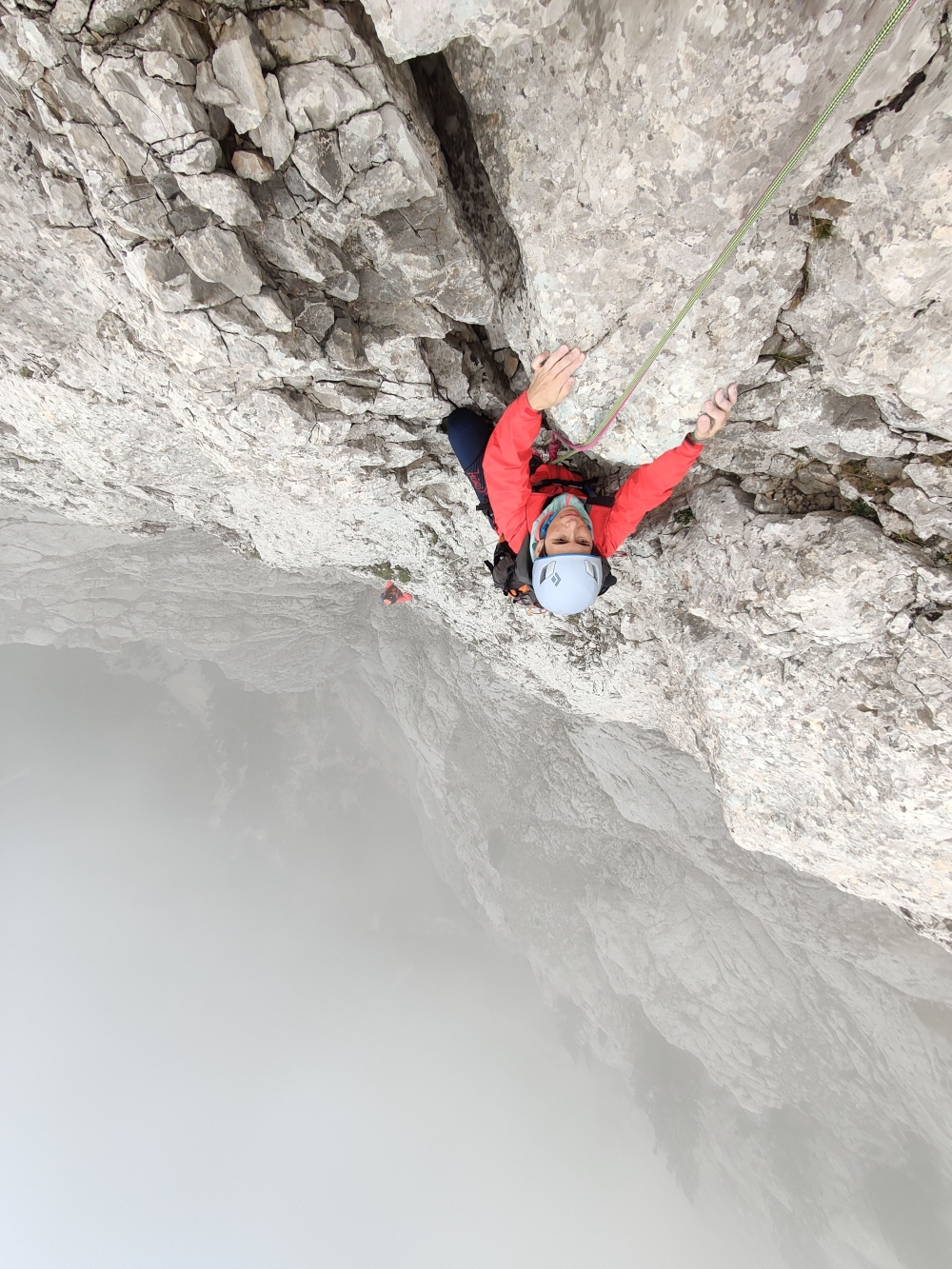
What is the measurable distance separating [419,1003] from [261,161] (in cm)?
1929

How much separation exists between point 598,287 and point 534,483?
153 centimetres

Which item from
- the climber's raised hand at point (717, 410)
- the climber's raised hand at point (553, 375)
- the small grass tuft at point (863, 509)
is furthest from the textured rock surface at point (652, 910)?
the climber's raised hand at point (553, 375)

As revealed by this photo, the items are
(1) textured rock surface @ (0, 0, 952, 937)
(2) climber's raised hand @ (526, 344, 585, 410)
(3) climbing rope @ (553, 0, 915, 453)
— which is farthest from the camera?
(2) climber's raised hand @ (526, 344, 585, 410)

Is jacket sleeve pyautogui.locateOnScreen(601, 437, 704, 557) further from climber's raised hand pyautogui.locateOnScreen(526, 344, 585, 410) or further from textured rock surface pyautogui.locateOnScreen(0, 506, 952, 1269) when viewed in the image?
textured rock surface pyautogui.locateOnScreen(0, 506, 952, 1269)

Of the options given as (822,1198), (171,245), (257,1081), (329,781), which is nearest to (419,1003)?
(257,1081)

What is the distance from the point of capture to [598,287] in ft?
9.05

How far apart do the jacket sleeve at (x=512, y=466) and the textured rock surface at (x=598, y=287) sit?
11.6 inches

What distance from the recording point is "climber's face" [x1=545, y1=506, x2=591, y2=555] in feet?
12.7

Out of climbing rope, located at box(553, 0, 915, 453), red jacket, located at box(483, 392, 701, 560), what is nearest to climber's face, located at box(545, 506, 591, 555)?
red jacket, located at box(483, 392, 701, 560)

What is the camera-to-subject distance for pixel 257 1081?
16141 millimetres

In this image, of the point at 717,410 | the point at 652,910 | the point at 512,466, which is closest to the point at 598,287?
the point at 717,410

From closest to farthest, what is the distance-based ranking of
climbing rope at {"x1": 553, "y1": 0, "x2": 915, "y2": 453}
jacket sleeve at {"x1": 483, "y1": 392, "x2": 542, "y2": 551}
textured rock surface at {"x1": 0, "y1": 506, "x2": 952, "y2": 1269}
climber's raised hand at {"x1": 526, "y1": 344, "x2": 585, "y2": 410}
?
1. climbing rope at {"x1": 553, "y1": 0, "x2": 915, "y2": 453}
2. climber's raised hand at {"x1": 526, "y1": 344, "x2": 585, "y2": 410}
3. jacket sleeve at {"x1": 483, "y1": 392, "x2": 542, "y2": 551}
4. textured rock surface at {"x1": 0, "y1": 506, "x2": 952, "y2": 1269}

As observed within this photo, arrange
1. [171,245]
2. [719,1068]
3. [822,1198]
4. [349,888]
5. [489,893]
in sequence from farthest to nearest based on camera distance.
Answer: [349,888] < [489,893] < [719,1068] < [822,1198] < [171,245]

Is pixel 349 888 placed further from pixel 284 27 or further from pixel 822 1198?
pixel 284 27
